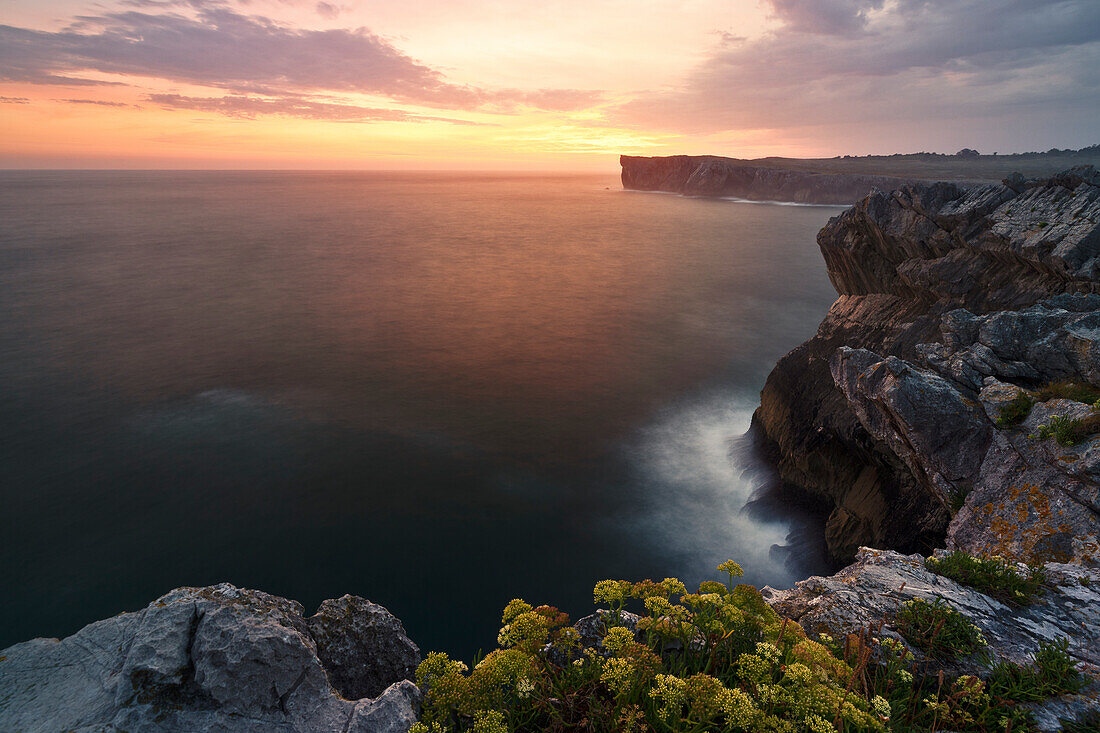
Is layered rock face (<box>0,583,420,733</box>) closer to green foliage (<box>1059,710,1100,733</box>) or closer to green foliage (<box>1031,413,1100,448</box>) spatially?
green foliage (<box>1059,710,1100,733</box>)

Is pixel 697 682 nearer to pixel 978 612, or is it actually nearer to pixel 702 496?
pixel 978 612

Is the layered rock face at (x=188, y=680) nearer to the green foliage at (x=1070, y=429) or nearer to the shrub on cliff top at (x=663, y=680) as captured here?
the shrub on cliff top at (x=663, y=680)

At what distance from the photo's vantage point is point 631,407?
29297mm

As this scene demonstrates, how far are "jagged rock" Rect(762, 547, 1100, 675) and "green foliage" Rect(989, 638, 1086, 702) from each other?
20 cm

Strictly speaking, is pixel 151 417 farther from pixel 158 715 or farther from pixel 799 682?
pixel 799 682

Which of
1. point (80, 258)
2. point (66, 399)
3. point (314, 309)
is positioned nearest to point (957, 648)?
point (66, 399)

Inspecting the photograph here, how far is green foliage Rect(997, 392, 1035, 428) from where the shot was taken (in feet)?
31.7

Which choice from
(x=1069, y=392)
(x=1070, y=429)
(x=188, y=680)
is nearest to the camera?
(x=188, y=680)

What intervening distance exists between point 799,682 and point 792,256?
256 feet

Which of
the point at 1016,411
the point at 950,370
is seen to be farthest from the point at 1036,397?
the point at 950,370

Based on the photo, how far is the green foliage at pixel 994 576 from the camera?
6211mm

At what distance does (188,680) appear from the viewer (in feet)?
15.8

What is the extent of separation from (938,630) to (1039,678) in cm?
87

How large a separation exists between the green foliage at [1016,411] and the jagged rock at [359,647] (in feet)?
38.8
